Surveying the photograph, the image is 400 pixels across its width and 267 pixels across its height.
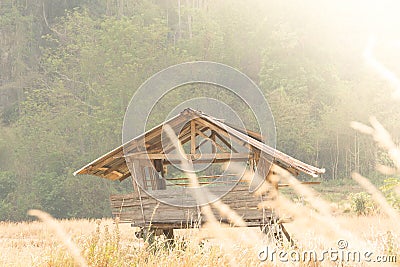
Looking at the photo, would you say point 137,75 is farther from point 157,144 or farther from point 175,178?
point 175,178

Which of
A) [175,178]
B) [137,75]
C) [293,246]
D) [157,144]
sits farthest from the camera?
[137,75]

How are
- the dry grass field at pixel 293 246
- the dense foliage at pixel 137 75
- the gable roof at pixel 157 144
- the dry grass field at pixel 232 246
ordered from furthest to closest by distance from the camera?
1. the dense foliage at pixel 137 75
2. the gable roof at pixel 157 144
3. the dry grass field at pixel 232 246
4. the dry grass field at pixel 293 246

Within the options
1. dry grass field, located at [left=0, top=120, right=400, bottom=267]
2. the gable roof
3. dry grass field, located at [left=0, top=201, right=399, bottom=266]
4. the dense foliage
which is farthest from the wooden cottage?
the dense foliage

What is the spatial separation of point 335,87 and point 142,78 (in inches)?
627

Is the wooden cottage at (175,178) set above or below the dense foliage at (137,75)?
below

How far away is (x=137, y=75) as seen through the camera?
40.9 metres

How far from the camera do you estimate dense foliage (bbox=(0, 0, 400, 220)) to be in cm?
3934

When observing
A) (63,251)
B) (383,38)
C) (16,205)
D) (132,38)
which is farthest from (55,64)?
(63,251)

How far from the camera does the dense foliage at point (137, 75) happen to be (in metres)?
39.3

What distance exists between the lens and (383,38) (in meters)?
50.8

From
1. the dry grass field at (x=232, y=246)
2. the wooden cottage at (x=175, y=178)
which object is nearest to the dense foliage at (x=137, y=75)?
the wooden cottage at (x=175, y=178)

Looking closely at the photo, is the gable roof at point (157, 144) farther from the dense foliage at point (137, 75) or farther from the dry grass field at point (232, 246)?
the dense foliage at point (137, 75)

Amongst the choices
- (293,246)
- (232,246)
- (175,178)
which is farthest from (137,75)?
(232,246)

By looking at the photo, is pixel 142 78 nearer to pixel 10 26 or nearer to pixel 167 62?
pixel 167 62
